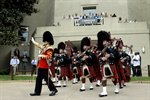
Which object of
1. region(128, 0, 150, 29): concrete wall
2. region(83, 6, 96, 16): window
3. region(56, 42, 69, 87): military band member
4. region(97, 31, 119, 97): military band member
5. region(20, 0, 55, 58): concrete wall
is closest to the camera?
region(97, 31, 119, 97): military band member

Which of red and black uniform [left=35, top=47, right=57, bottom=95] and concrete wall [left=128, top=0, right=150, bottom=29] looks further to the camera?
concrete wall [left=128, top=0, right=150, bottom=29]

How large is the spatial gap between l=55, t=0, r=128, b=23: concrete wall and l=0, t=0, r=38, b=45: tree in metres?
3.63

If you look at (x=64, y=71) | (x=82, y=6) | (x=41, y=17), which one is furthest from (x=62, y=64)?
(x=41, y=17)

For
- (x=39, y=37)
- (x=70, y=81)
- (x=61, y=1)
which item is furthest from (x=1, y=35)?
(x=70, y=81)

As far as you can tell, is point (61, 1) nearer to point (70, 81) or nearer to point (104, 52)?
point (70, 81)

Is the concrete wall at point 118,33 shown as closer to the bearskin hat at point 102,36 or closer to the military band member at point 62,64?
the military band member at point 62,64

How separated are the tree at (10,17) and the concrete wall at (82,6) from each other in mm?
3626

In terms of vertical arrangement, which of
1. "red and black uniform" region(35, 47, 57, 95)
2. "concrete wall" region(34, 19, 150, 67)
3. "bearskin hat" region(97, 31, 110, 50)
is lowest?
"red and black uniform" region(35, 47, 57, 95)

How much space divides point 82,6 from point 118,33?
673cm

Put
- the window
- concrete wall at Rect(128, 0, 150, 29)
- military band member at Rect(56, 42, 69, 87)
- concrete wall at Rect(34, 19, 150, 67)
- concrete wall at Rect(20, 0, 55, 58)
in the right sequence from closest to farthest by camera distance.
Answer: military band member at Rect(56, 42, 69, 87) → concrete wall at Rect(34, 19, 150, 67) → the window → concrete wall at Rect(128, 0, 150, 29) → concrete wall at Rect(20, 0, 55, 58)

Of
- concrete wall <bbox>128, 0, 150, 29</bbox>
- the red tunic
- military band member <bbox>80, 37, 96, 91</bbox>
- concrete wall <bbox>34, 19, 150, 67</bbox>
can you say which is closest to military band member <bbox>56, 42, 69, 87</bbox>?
military band member <bbox>80, 37, 96, 91</bbox>

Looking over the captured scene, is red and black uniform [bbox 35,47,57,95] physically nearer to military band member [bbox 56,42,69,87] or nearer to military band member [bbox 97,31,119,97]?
military band member [bbox 97,31,119,97]

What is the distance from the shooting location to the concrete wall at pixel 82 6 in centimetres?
3322

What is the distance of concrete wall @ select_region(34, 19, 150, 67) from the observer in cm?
2858
